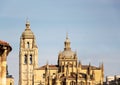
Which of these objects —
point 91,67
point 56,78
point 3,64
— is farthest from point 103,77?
point 3,64

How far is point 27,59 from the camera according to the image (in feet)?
485

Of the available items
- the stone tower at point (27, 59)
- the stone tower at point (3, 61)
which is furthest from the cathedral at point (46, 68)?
the stone tower at point (3, 61)

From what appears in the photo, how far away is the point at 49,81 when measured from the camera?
140625 mm

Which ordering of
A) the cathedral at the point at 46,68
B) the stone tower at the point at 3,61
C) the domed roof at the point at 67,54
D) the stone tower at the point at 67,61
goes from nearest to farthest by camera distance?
the stone tower at the point at 3,61 < the cathedral at the point at 46,68 < the stone tower at the point at 67,61 < the domed roof at the point at 67,54

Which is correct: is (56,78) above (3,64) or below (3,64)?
below

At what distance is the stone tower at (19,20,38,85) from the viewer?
146863 mm

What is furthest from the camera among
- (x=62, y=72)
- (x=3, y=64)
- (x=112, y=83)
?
(x=62, y=72)

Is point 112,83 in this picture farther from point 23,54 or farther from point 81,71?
point 23,54

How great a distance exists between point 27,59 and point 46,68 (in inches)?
237

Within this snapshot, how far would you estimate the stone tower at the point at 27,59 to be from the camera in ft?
482

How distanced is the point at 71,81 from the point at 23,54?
701 inches

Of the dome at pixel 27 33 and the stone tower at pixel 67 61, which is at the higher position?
the dome at pixel 27 33

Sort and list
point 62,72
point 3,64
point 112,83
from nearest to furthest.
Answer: point 3,64 → point 112,83 → point 62,72

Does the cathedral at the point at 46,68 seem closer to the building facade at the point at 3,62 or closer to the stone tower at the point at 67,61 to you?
the stone tower at the point at 67,61
